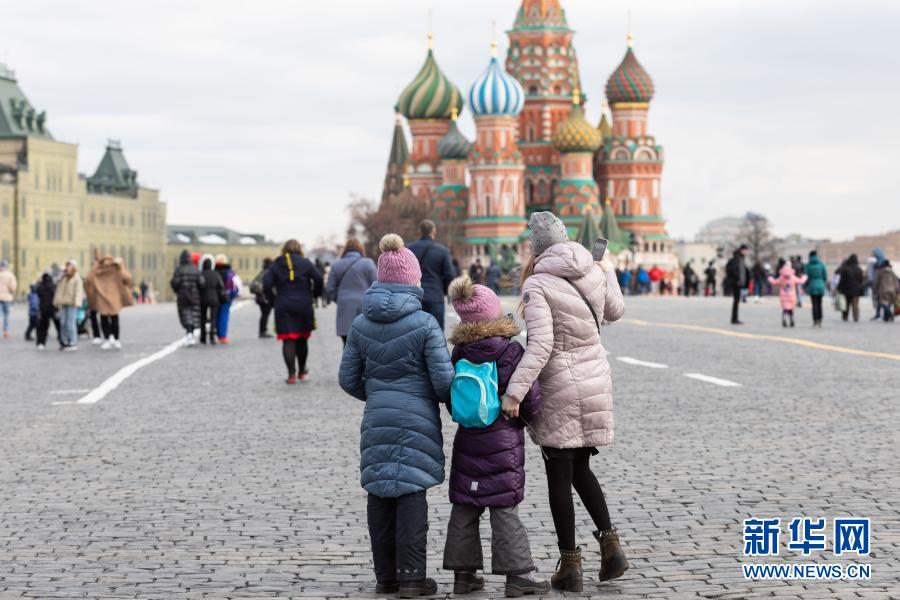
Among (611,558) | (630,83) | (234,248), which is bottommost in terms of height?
(611,558)

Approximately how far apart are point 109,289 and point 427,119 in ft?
359

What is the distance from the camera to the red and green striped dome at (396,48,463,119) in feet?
445

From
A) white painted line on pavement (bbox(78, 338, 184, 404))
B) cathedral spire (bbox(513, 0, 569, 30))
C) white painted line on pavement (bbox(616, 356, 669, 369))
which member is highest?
cathedral spire (bbox(513, 0, 569, 30))

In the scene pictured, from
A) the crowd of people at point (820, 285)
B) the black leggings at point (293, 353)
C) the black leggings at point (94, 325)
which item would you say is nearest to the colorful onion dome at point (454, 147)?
the crowd of people at point (820, 285)

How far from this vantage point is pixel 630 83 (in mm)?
128625

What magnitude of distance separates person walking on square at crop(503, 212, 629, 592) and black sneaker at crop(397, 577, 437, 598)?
1.72 feet

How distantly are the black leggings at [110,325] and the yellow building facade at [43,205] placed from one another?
106 meters

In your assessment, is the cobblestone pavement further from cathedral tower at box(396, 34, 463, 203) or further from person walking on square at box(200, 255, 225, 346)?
cathedral tower at box(396, 34, 463, 203)

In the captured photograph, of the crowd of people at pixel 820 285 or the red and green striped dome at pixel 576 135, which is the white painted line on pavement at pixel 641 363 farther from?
the red and green striped dome at pixel 576 135

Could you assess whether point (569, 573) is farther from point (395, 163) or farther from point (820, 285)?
point (395, 163)

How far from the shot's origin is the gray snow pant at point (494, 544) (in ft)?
23.6

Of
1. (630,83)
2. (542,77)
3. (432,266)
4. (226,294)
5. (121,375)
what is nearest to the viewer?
(432,266)

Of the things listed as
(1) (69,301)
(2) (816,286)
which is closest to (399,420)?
(1) (69,301)

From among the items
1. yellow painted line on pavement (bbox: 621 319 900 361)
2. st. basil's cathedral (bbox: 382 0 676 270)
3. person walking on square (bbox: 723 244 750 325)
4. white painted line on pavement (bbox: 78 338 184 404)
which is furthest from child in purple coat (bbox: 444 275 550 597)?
st. basil's cathedral (bbox: 382 0 676 270)
